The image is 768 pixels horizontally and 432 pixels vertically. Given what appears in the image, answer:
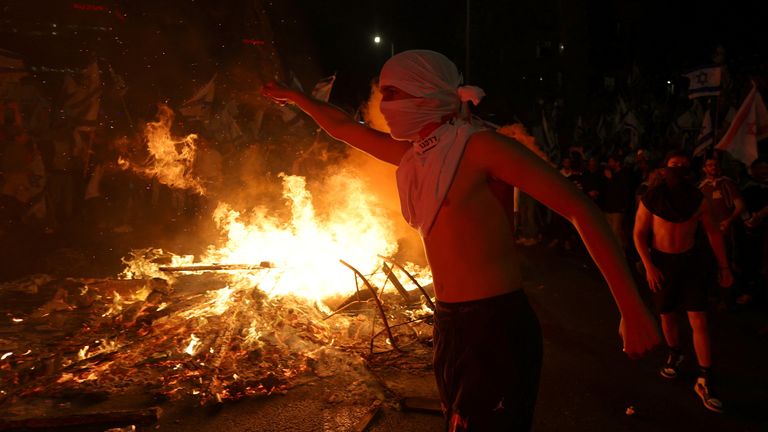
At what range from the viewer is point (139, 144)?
14.4m

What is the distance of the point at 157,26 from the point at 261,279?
1327 cm

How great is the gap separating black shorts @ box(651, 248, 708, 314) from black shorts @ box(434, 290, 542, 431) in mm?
3375

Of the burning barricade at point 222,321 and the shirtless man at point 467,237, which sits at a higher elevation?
the shirtless man at point 467,237

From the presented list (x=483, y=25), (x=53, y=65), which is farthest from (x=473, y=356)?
(x=483, y=25)

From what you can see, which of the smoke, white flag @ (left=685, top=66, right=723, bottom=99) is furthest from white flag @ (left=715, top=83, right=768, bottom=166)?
the smoke

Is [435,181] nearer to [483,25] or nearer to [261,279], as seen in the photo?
[261,279]

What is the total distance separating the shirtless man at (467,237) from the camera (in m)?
1.83

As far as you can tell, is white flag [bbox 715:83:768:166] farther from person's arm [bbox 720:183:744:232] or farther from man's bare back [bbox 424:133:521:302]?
man's bare back [bbox 424:133:521:302]

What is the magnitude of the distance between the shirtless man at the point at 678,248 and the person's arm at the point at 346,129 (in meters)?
3.25

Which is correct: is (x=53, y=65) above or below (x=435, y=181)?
above

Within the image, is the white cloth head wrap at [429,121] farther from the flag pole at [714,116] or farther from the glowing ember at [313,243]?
the flag pole at [714,116]

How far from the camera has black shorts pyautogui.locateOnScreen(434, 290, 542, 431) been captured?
6.17 feet

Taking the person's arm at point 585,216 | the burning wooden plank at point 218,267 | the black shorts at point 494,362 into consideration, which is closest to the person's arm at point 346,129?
the person's arm at point 585,216

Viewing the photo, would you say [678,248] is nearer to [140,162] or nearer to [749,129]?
[749,129]
